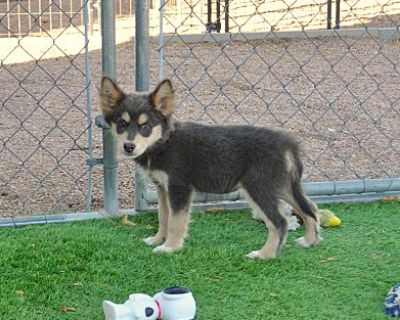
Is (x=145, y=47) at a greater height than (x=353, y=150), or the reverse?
(x=145, y=47)

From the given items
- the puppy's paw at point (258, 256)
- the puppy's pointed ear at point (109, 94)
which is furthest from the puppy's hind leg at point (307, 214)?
the puppy's pointed ear at point (109, 94)

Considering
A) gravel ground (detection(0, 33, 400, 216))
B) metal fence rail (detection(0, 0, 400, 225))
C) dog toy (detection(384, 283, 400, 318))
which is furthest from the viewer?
gravel ground (detection(0, 33, 400, 216))

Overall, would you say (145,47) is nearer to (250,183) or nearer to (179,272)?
(250,183)

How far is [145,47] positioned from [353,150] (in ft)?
8.73

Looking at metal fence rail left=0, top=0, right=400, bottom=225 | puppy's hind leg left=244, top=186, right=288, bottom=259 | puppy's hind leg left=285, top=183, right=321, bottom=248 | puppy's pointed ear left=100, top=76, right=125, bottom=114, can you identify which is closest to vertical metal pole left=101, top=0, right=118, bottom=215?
metal fence rail left=0, top=0, right=400, bottom=225

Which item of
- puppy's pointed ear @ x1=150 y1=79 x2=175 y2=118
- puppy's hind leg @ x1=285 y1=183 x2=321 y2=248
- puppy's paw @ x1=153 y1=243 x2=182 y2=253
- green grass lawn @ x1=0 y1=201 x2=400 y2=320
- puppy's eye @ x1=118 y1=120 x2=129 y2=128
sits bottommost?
green grass lawn @ x1=0 y1=201 x2=400 y2=320

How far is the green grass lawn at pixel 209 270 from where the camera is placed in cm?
339

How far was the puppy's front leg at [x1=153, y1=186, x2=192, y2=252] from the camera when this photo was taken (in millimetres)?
4062

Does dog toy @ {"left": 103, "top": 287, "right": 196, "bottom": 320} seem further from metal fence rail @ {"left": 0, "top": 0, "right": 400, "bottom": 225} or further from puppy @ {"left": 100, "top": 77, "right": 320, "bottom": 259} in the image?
metal fence rail @ {"left": 0, "top": 0, "right": 400, "bottom": 225}

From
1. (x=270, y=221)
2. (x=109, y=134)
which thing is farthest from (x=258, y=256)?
(x=109, y=134)

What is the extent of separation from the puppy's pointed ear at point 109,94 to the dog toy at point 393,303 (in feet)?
5.51

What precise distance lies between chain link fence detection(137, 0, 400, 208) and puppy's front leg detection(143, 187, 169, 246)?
32 centimetres

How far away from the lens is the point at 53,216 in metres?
4.45

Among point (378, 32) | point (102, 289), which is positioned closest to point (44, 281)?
point (102, 289)
